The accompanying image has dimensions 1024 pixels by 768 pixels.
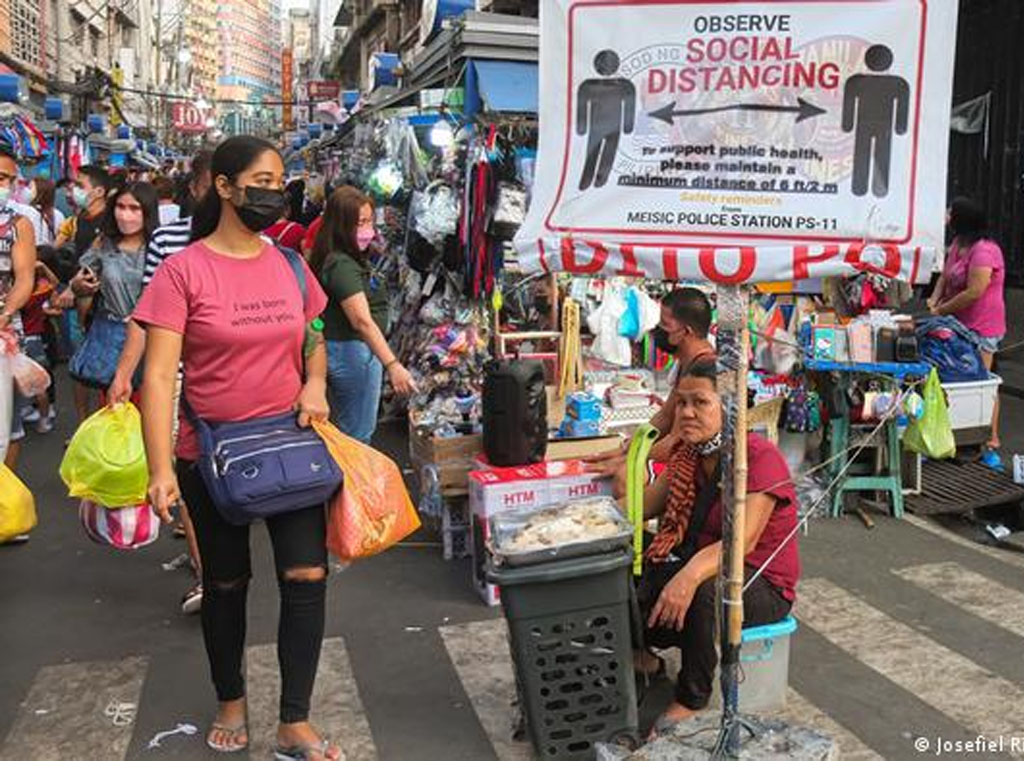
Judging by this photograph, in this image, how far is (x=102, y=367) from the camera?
5.04 m

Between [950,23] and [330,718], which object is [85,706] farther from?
[950,23]

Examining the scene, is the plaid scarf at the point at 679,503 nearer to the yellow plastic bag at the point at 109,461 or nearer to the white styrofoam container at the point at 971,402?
the yellow plastic bag at the point at 109,461

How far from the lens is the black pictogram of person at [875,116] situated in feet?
9.00

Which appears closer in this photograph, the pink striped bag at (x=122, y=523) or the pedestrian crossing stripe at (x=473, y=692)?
the pedestrian crossing stripe at (x=473, y=692)

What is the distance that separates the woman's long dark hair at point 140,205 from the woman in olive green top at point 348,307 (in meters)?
0.83

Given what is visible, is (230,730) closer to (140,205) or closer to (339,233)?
(339,233)

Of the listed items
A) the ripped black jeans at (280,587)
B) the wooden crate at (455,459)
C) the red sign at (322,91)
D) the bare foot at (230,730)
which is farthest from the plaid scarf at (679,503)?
the red sign at (322,91)

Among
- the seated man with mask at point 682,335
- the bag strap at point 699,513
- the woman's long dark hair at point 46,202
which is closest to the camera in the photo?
the bag strap at point 699,513

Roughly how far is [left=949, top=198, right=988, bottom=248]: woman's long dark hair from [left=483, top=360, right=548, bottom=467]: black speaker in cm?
Result: 369

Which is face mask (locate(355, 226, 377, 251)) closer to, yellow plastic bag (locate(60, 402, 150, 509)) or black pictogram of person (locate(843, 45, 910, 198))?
yellow plastic bag (locate(60, 402, 150, 509))

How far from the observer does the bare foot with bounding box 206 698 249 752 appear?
3.35m

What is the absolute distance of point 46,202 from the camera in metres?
9.84

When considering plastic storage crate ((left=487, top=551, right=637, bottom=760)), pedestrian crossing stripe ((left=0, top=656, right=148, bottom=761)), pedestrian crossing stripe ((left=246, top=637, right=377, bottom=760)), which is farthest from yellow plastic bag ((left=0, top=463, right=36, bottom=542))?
plastic storage crate ((left=487, top=551, right=637, bottom=760))

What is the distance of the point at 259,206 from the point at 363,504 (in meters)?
0.95
